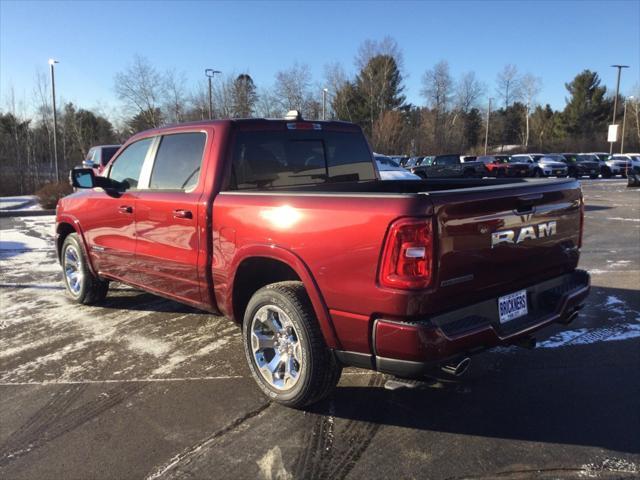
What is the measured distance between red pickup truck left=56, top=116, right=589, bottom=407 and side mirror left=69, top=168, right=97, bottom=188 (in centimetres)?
2

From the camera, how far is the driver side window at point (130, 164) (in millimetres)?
4832

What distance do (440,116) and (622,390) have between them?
203 feet

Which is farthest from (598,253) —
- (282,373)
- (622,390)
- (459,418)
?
(282,373)

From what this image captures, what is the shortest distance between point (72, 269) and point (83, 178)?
1576mm

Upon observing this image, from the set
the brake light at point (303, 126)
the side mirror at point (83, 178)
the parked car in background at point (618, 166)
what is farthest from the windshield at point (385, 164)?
the parked car in background at point (618, 166)

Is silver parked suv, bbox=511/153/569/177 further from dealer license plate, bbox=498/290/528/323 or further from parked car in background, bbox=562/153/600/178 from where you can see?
dealer license plate, bbox=498/290/528/323

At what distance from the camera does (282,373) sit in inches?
138

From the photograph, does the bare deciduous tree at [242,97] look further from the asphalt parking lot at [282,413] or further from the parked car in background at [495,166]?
the asphalt parking lot at [282,413]

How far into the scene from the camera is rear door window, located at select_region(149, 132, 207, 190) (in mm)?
4106

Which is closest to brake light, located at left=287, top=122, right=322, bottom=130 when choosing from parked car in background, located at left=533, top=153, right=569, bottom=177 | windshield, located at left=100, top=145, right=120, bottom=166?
windshield, located at left=100, top=145, right=120, bottom=166

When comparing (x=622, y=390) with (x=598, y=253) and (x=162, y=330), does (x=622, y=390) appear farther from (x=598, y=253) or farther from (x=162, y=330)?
(x=598, y=253)

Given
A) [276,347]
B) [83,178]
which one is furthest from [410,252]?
[83,178]

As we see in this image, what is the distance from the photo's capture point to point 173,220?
4.17 m

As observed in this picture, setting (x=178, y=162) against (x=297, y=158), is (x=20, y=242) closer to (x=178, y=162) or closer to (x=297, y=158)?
A: (x=178, y=162)
